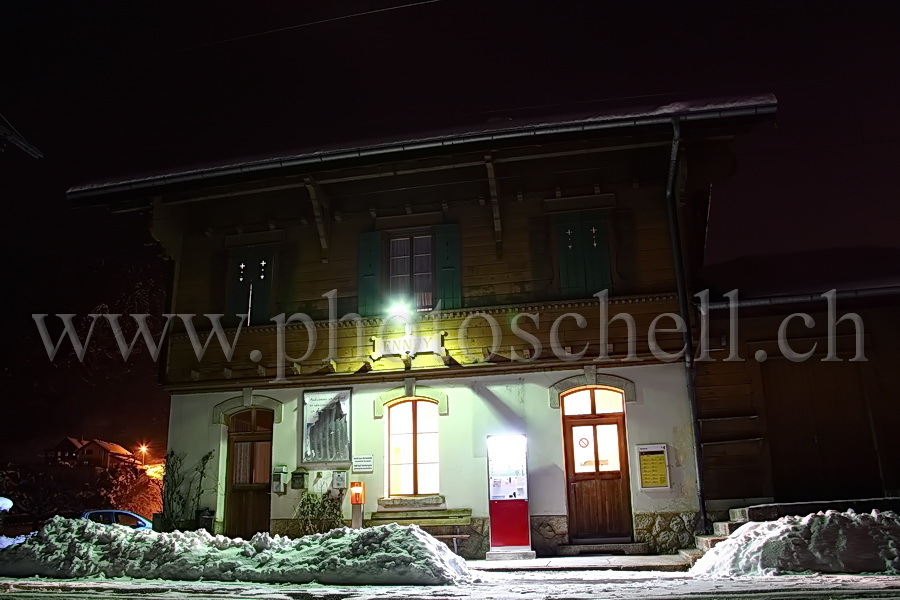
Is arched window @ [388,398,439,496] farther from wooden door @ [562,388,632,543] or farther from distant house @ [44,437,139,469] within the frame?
distant house @ [44,437,139,469]

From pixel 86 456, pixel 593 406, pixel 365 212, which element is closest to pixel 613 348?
pixel 593 406

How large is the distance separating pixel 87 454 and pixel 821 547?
3968 cm

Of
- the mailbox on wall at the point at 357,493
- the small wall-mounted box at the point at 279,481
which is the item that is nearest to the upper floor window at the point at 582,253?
the mailbox on wall at the point at 357,493

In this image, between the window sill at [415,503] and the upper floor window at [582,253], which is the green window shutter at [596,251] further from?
the window sill at [415,503]

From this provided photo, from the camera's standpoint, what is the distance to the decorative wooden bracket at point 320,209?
13492mm

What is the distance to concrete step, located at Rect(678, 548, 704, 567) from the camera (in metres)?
10.3

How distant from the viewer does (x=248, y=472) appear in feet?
44.9

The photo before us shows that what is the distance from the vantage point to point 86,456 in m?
39.0

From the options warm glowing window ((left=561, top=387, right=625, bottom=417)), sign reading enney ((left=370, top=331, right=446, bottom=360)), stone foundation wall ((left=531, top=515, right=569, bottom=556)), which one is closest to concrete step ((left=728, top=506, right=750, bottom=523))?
warm glowing window ((left=561, top=387, right=625, bottom=417))

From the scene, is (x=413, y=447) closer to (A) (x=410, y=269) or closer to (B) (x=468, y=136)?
(A) (x=410, y=269)

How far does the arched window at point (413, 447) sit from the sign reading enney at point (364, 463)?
13.8 inches

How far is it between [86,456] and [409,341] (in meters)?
33.3

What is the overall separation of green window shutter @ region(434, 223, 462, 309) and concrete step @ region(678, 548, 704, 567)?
5580mm

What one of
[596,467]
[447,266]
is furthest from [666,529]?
[447,266]
